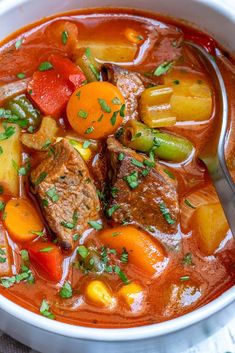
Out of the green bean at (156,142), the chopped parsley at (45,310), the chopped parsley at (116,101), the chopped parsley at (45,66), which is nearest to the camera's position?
the chopped parsley at (45,310)

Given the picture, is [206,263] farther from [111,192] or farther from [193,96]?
[193,96]

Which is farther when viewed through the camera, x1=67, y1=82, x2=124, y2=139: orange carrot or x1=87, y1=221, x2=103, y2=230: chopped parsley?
x1=67, y1=82, x2=124, y2=139: orange carrot

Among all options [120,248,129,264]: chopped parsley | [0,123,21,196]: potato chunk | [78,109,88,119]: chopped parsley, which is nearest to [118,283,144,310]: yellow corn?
[120,248,129,264]: chopped parsley

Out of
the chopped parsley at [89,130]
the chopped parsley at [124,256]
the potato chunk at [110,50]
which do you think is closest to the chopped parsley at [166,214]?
the chopped parsley at [124,256]

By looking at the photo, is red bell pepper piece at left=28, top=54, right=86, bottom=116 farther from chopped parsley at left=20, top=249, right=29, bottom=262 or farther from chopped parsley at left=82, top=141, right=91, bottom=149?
chopped parsley at left=20, top=249, right=29, bottom=262

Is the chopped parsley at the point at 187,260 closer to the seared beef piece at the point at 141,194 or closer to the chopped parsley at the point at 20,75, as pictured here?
the seared beef piece at the point at 141,194

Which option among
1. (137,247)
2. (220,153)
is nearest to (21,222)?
(137,247)

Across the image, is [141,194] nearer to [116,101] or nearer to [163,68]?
[116,101]
